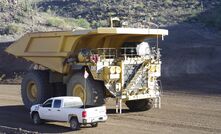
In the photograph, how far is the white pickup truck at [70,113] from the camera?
58.6ft

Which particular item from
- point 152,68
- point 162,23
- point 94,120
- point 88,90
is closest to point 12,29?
point 162,23

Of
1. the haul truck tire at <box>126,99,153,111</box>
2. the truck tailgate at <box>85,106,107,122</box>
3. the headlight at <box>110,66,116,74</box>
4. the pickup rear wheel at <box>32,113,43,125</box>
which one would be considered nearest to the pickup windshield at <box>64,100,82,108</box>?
the truck tailgate at <box>85,106,107,122</box>

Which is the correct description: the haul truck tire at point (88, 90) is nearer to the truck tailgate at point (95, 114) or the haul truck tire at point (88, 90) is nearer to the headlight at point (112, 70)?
the headlight at point (112, 70)

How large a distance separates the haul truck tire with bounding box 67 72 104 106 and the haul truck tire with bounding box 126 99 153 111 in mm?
2579

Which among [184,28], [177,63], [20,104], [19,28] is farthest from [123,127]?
[19,28]

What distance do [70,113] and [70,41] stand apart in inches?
172

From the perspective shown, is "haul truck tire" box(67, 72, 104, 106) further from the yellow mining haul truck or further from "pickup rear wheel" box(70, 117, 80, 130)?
"pickup rear wheel" box(70, 117, 80, 130)

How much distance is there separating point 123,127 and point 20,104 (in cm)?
901

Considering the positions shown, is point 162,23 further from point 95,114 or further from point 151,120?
point 95,114

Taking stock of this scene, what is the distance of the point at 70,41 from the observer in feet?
71.3

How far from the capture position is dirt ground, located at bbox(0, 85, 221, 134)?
709 inches

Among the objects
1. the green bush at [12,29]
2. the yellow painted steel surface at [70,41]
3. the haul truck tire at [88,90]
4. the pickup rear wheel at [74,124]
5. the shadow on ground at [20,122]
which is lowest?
the shadow on ground at [20,122]

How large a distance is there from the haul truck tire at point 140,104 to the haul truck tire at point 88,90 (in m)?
2.58

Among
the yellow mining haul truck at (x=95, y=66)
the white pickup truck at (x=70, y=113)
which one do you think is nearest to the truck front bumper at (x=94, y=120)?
the white pickup truck at (x=70, y=113)
